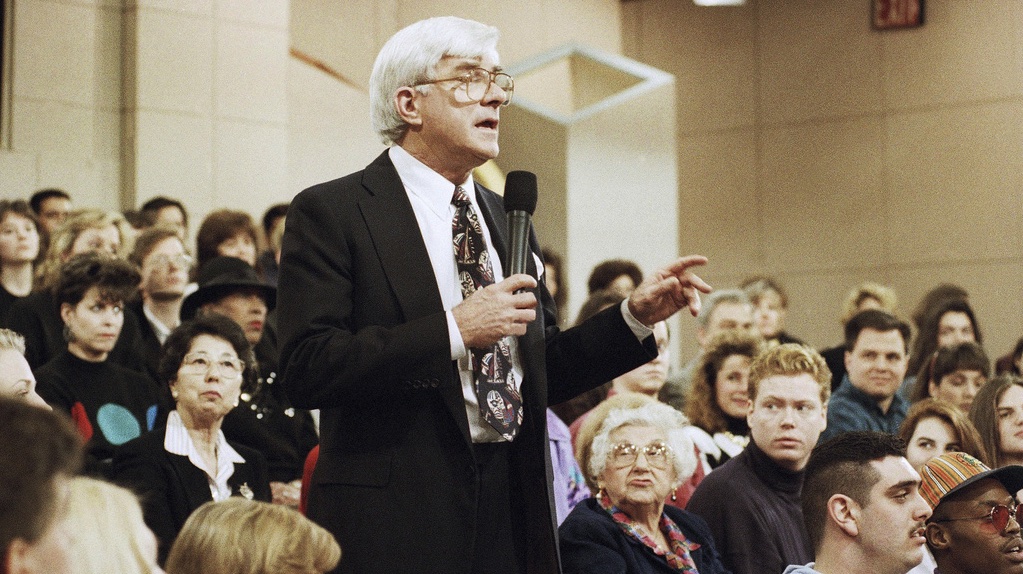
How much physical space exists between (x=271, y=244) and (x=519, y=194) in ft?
13.8

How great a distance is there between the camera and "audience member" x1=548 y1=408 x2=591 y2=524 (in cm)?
415

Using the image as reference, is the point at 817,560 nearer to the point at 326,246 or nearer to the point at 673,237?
the point at 326,246

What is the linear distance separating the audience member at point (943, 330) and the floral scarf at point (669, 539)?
2.98 metres

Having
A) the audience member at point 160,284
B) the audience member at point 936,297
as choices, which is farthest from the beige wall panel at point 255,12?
the audience member at point 936,297

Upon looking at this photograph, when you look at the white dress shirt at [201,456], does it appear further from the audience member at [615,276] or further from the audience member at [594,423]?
the audience member at [615,276]

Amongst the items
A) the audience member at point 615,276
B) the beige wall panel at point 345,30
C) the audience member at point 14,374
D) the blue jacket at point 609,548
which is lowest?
the blue jacket at point 609,548

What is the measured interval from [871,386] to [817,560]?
249 centimetres

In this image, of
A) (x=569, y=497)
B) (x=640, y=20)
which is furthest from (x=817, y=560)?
(x=640, y=20)

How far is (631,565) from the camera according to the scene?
3.70 m

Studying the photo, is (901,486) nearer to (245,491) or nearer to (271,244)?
(245,491)

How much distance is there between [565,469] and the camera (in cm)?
423

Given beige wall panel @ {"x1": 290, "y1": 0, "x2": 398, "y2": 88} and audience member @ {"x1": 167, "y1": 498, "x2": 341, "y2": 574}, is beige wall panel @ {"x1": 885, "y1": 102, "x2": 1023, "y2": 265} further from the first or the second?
audience member @ {"x1": 167, "y1": 498, "x2": 341, "y2": 574}

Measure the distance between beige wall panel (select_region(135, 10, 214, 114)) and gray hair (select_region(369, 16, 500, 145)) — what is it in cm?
563

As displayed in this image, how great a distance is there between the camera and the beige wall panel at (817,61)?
10.6 meters
